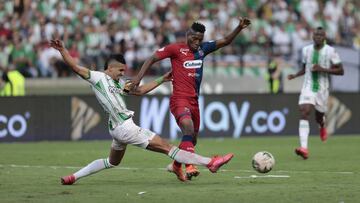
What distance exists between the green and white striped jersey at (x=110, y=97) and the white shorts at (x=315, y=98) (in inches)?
261

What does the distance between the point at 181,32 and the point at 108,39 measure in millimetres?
2283

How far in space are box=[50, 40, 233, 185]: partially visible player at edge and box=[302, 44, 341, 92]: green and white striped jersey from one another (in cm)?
638

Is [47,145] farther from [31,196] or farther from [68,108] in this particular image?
[31,196]

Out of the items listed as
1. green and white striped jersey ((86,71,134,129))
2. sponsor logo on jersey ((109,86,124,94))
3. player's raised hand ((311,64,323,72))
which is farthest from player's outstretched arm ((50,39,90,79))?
player's raised hand ((311,64,323,72))

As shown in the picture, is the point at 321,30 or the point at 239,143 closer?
the point at 321,30

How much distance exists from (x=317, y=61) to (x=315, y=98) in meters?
0.73

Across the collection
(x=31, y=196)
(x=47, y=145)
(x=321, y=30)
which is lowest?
(x=47, y=145)

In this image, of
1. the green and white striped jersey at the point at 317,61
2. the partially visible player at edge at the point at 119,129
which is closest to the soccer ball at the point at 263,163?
the partially visible player at edge at the point at 119,129

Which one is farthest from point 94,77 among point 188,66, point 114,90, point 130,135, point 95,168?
point 188,66

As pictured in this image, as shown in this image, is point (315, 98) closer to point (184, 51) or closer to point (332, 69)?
point (332, 69)

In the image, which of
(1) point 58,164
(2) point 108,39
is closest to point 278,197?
(1) point 58,164

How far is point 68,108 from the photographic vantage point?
24922mm

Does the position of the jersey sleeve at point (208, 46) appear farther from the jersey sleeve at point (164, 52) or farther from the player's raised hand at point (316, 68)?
the player's raised hand at point (316, 68)

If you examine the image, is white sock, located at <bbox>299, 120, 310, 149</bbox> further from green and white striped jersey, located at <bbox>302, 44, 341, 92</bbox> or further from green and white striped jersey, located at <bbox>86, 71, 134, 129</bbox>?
green and white striped jersey, located at <bbox>86, 71, 134, 129</bbox>
